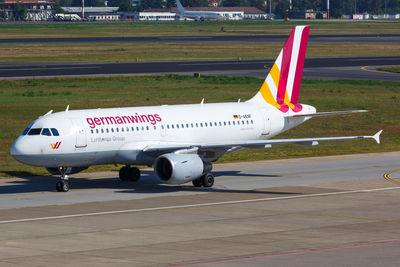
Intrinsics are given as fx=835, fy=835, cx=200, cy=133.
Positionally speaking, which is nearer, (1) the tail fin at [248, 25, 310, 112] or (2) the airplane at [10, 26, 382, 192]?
(2) the airplane at [10, 26, 382, 192]

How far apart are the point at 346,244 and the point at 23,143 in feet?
60.7

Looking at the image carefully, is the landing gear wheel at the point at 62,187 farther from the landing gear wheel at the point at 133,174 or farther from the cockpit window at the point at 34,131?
the landing gear wheel at the point at 133,174

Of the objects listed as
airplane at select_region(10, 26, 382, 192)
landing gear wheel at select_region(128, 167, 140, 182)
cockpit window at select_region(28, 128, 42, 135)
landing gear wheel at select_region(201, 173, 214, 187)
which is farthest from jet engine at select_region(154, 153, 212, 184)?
cockpit window at select_region(28, 128, 42, 135)

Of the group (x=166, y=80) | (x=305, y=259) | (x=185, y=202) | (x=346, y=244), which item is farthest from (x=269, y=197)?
(x=166, y=80)

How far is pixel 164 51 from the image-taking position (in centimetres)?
16625

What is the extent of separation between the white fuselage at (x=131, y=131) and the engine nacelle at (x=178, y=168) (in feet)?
5.91

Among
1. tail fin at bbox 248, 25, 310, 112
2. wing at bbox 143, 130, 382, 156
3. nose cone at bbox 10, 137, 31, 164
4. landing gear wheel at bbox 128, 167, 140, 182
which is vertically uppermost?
tail fin at bbox 248, 25, 310, 112

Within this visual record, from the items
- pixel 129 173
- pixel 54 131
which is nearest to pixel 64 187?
pixel 54 131

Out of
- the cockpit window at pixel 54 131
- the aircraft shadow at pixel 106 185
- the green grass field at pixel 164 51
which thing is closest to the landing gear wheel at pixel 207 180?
the aircraft shadow at pixel 106 185

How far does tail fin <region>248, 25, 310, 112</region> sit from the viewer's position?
170 feet

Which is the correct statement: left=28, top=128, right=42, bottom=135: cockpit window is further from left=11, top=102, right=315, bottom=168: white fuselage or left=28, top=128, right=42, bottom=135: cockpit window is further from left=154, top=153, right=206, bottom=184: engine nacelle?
left=154, top=153, right=206, bottom=184: engine nacelle

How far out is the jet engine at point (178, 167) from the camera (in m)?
42.7

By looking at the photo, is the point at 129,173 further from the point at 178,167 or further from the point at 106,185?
the point at 178,167

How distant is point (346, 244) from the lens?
101 ft
